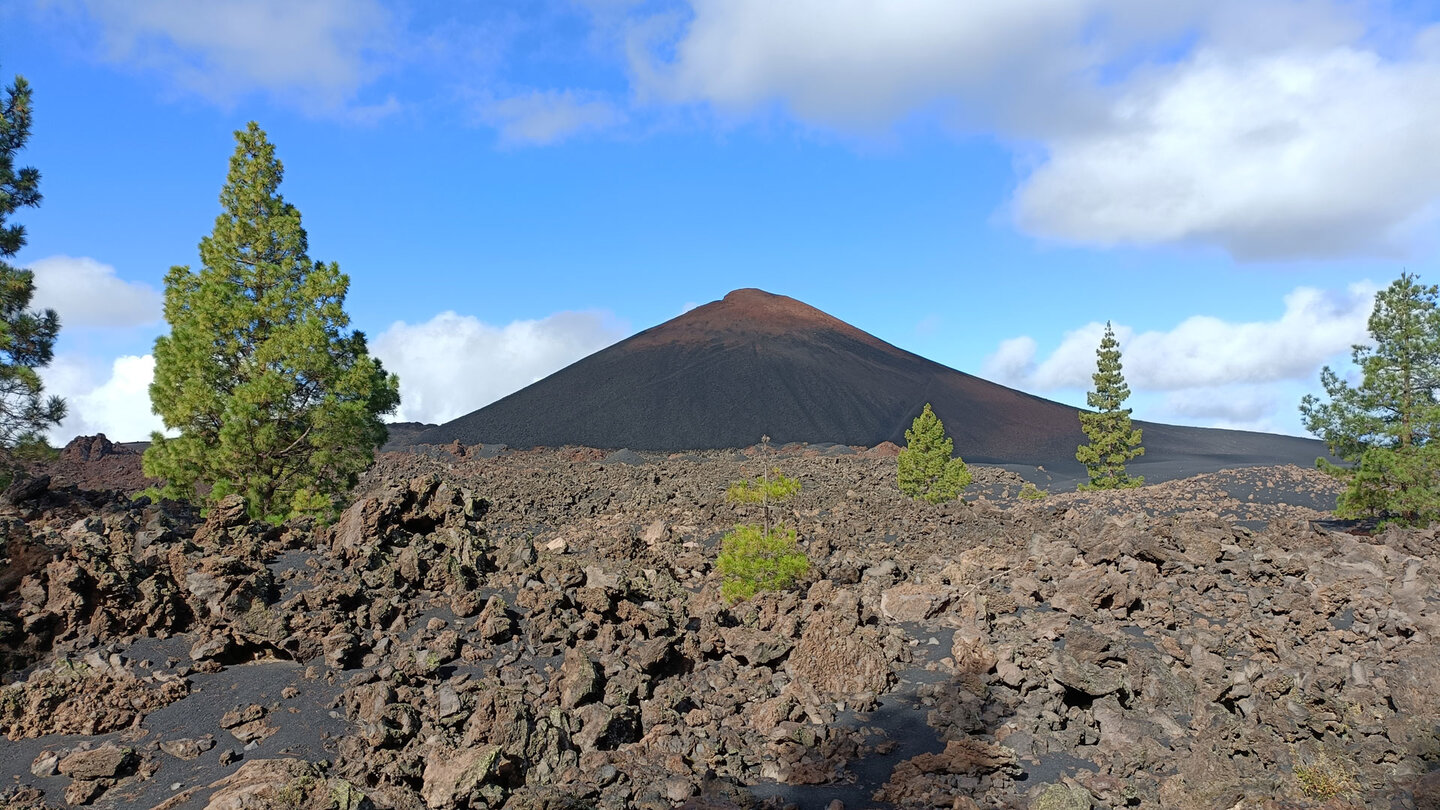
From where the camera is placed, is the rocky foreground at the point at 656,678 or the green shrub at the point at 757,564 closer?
the rocky foreground at the point at 656,678

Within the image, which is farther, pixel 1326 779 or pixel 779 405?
pixel 779 405

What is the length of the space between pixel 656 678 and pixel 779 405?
7339cm

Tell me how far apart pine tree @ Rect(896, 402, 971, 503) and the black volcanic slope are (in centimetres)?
3456

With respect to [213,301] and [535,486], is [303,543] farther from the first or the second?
[535,486]

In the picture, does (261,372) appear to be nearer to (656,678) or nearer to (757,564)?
(757,564)

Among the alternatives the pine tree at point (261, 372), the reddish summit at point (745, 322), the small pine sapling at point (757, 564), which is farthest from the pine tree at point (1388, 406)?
the reddish summit at point (745, 322)

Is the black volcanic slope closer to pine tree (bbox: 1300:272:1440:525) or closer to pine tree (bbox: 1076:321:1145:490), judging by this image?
pine tree (bbox: 1076:321:1145:490)

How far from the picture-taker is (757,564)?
15781 mm

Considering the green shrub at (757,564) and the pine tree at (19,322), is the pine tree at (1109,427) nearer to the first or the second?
the green shrub at (757,564)

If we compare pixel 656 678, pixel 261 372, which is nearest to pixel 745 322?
pixel 261 372

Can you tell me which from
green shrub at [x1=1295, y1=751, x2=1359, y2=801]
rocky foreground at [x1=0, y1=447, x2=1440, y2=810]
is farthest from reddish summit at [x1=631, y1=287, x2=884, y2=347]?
green shrub at [x1=1295, y1=751, x2=1359, y2=801]

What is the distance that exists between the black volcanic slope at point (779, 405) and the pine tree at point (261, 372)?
5162cm

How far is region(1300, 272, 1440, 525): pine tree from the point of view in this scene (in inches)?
1016

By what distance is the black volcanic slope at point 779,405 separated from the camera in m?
76.1
